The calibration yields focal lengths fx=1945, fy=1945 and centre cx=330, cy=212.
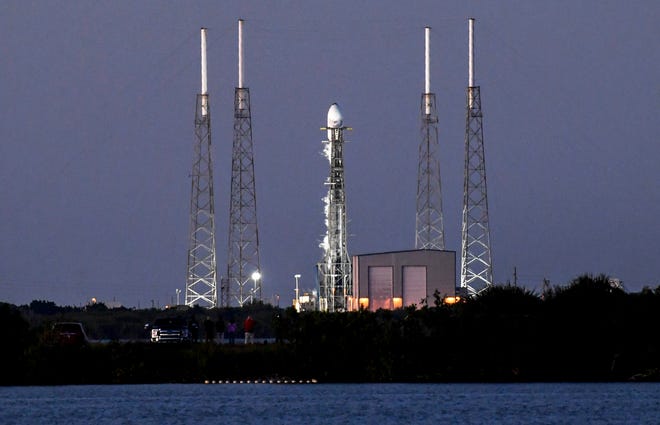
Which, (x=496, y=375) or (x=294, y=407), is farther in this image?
(x=496, y=375)

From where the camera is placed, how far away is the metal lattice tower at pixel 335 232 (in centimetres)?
13438

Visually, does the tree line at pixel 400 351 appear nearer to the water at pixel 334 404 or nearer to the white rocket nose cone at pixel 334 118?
the water at pixel 334 404

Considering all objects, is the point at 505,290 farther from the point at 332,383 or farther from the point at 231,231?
the point at 231,231

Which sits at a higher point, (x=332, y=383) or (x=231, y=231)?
(x=231, y=231)

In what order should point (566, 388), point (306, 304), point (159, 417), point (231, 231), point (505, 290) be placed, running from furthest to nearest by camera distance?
point (306, 304) → point (231, 231) → point (505, 290) → point (566, 388) → point (159, 417)

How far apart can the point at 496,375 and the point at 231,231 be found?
4005 cm

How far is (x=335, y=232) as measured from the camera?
135 metres

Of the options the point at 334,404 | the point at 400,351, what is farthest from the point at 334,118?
the point at 334,404

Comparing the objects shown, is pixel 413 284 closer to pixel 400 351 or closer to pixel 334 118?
pixel 334 118

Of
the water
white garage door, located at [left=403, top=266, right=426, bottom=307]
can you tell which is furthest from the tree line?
white garage door, located at [left=403, top=266, right=426, bottom=307]

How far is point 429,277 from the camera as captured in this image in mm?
129750

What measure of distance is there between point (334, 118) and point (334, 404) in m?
56.6

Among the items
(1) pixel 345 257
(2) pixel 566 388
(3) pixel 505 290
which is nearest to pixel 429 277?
(1) pixel 345 257

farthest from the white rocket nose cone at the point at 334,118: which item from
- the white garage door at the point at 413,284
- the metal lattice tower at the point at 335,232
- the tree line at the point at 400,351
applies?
the tree line at the point at 400,351
